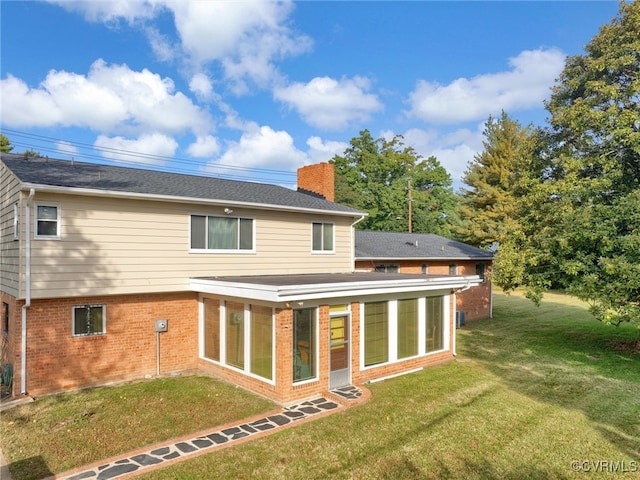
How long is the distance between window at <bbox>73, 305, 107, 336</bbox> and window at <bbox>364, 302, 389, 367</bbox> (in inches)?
271

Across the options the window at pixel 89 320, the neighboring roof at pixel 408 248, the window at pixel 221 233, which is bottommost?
the window at pixel 89 320

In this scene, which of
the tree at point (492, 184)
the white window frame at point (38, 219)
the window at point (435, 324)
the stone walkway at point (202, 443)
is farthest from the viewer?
the tree at point (492, 184)

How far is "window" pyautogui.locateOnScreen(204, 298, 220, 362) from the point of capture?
449 inches

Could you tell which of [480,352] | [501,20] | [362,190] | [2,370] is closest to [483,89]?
[501,20]

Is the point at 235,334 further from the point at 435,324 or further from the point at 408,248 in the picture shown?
the point at 408,248

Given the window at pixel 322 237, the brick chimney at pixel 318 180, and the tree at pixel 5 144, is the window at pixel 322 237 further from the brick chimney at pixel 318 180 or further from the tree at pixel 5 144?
the tree at pixel 5 144

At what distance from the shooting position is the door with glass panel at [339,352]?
10.2 meters

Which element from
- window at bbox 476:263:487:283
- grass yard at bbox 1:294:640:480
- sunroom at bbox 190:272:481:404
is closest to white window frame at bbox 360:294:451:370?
sunroom at bbox 190:272:481:404

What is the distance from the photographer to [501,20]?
15.8m

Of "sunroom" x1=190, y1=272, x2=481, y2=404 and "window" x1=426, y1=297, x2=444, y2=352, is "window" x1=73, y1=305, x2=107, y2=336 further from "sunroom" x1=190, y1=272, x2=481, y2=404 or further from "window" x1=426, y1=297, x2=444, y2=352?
"window" x1=426, y1=297, x2=444, y2=352

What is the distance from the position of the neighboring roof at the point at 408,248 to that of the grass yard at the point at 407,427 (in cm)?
754

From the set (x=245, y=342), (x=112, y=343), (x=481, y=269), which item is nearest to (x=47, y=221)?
(x=112, y=343)

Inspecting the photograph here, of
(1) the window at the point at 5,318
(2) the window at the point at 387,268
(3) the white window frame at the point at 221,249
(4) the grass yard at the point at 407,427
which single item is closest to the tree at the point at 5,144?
(1) the window at the point at 5,318

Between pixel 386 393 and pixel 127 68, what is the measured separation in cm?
1939
